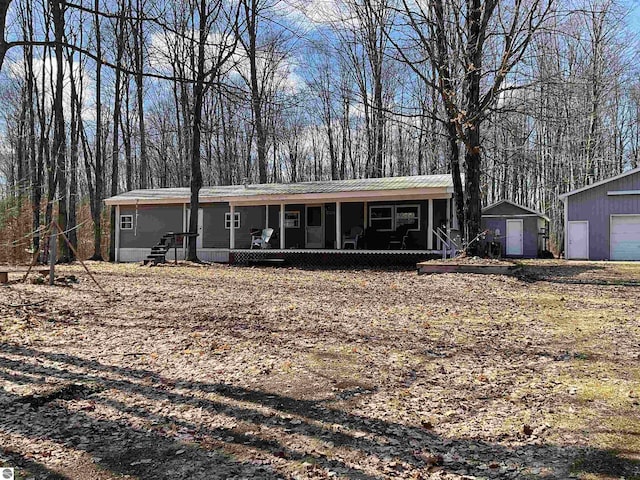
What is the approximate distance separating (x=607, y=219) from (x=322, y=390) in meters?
20.5

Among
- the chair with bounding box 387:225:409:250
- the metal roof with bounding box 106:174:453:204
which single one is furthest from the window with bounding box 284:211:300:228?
the chair with bounding box 387:225:409:250

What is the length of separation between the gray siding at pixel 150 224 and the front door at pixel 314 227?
5383mm

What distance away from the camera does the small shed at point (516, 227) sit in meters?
24.4

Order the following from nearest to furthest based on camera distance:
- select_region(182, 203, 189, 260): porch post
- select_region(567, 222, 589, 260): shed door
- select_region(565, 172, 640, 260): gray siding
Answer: select_region(182, 203, 189, 260): porch post
select_region(565, 172, 640, 260): gray siding
select_region(567, 222, 589, 260): shed door

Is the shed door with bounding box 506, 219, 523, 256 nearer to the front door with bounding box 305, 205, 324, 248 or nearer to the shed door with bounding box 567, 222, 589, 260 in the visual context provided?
the shed door with bounding box 567, 222, 589, 260

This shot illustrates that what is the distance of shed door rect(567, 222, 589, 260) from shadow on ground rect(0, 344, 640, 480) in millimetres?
20687

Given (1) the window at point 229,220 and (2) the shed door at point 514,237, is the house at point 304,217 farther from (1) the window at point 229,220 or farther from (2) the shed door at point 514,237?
(2) the shed door at point 514,237

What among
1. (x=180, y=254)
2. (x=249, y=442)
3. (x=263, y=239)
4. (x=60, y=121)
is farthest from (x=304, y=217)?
(x=249, y=442)

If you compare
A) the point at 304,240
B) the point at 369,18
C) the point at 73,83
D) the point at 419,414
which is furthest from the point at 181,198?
the point at 419,414

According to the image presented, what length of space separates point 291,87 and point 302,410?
2888cm

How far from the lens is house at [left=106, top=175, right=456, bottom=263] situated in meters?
15.8

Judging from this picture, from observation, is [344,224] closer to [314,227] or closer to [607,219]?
[314,227]

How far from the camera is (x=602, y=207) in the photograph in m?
20.5

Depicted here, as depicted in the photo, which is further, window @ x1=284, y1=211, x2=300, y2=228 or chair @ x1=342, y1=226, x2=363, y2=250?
window @ x1=284, y1=211, x2=300, y2=228
